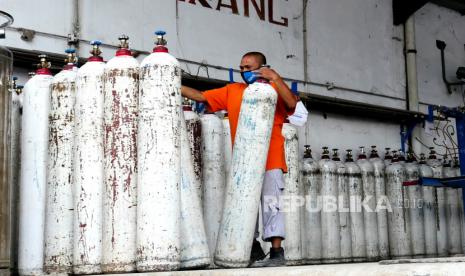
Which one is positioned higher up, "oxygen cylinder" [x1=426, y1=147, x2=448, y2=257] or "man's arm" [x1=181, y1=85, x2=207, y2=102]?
"man's arm" [x1=181, y1=85, x2=207, y2=102]

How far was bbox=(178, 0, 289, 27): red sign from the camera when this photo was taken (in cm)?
671

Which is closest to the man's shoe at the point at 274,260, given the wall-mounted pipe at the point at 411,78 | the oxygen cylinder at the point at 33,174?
the oxygen cylinder at the point at 33,174

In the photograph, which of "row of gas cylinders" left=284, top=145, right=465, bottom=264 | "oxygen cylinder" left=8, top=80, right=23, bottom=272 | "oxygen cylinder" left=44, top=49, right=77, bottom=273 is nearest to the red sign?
"row of gas cylinders" left=284, top=145, right=465, bottom=264

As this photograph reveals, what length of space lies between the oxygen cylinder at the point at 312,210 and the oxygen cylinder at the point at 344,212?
28 centimetres

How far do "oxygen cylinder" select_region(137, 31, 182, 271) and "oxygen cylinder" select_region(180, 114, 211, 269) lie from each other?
172mm

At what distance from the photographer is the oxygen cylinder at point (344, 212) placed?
279 inches

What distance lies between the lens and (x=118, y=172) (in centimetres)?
332

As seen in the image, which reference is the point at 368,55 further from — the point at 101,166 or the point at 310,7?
the point at 101,166

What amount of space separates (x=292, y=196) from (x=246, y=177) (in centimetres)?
238

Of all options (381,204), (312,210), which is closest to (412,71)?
(381,204)

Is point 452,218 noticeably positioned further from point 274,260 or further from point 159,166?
point 159,166

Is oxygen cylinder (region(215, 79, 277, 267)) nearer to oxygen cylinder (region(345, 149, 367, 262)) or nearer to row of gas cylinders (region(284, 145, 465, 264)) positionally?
row of gas cylinders (region(284, 145, 465, 264))

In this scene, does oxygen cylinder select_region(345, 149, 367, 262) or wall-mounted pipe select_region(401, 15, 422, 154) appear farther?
wall-mounted pipe select_region(401, 15, 422, 154)

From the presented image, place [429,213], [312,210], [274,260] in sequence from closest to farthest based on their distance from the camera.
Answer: [274,260], [312,210], [429,213]
